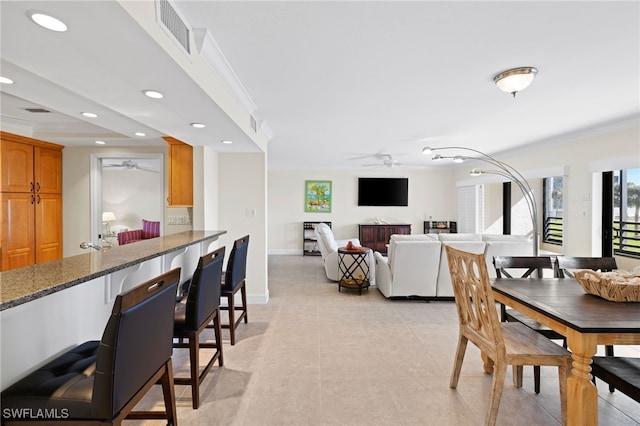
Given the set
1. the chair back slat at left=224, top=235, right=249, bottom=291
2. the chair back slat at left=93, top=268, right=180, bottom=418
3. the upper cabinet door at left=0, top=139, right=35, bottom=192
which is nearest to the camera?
the chair back slat at left=93, top=268, right=180, bottom=418

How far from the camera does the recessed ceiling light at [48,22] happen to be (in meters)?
1.22

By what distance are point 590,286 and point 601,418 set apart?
2.68 ft

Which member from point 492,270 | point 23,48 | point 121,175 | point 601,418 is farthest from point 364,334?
point 121,175

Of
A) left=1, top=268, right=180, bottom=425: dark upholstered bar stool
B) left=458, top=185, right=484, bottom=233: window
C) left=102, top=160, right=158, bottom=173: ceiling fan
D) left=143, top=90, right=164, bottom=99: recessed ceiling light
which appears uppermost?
left=102, top=160, right=158, bottom=173: ceiling fan

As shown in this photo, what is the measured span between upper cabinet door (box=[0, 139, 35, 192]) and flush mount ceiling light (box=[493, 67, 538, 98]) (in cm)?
525

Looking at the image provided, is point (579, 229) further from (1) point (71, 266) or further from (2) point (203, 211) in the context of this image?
(1) point (71, 266)

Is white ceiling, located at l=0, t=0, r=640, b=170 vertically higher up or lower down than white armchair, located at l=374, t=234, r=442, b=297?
higher up

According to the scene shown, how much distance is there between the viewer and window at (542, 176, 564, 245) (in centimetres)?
655

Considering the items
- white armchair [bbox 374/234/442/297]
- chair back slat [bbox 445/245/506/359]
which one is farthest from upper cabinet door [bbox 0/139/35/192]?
chair back slat [bbox 445/245/506/359]

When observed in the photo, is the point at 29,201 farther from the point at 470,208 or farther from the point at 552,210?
the point at 552,210

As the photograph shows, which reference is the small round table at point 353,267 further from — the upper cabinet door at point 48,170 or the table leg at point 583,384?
the upper cabinet door at point 48,170

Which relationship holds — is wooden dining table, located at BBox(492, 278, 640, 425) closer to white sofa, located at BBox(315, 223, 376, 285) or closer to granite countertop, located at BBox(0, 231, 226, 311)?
granite countertop, located at BBox(0, 231, 226, 311)

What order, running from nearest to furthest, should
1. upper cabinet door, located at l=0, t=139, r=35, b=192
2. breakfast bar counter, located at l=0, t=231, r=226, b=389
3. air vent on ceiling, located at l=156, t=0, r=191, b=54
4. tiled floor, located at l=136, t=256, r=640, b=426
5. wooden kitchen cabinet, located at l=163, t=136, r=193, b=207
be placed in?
1. breakfast bar counter, located at l=0, t=231, r=226, b=389
2. air vent on ceiling, located at l=156, t=0, r=191, b=54
3. tiled floor, located at l=136, t=256, r=640, b=426
4. upper cabinet door, located at l=0, t=139, r=35, b=192
5. wooden kitchen cabinet, located at l=163, t=136, r=193, b=207

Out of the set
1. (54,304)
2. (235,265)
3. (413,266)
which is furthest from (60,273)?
(413,266)
